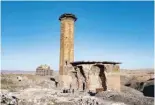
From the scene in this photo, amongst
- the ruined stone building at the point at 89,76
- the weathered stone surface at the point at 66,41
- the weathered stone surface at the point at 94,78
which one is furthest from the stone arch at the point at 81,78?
the weathered stone surface at the point at 66,41

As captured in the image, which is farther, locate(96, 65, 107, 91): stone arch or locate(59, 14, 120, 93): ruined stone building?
locate(96, 65, 107, 91): stone arch

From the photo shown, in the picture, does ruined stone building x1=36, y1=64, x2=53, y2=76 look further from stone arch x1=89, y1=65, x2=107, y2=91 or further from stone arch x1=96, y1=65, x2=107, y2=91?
stone arch x1=96, y1=65, x2=107, y2=91

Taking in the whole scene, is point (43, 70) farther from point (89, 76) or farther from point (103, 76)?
point (103, 76)

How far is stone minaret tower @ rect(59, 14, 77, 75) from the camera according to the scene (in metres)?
28.1

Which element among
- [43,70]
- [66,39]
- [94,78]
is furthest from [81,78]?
[43,70]

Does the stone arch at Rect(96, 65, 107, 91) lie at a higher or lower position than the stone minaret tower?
lower

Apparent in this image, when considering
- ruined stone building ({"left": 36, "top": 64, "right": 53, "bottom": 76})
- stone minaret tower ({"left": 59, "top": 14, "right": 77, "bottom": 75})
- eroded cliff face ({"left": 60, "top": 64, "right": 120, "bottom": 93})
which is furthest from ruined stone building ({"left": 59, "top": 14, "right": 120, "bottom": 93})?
ruined stone building ({"left": 36, "top": 64, "right": 53, "bottom": 76})

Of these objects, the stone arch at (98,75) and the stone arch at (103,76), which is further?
the stone arch at (98,75)

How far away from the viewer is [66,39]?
2858cm

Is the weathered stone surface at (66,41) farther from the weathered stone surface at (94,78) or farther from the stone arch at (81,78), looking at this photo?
the weathered stone surface at (94,78)

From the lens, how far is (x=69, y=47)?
28.6 metres

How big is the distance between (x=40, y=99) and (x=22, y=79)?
17.5m

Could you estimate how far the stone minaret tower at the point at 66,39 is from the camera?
92.2 feet

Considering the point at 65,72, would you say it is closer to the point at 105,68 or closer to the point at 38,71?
the point at 105,68
